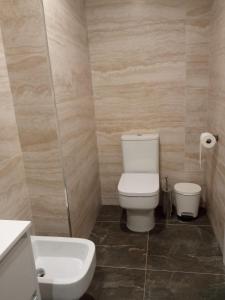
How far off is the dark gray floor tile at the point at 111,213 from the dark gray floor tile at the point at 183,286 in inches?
30.7

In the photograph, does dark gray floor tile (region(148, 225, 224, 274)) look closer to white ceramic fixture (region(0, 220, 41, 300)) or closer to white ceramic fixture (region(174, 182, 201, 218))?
white ceramic fixture (region(174, 182, 201, 218))

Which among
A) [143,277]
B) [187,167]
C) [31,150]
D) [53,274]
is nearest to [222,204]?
[187,167]

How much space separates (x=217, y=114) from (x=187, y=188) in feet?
2.55

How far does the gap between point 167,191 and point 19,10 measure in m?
1.98

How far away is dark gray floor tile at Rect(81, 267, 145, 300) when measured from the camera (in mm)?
1622

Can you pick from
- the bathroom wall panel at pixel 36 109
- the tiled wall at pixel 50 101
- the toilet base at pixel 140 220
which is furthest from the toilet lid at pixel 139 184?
the bathroom wall panel at pixel 36 109

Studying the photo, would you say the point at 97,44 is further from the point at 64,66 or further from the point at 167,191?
the point at 167,191

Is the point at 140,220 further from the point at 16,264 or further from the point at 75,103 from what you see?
the point at 16,264

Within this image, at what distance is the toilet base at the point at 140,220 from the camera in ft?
7.25

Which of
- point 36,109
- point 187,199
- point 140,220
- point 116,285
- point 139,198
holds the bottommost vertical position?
point 116,285

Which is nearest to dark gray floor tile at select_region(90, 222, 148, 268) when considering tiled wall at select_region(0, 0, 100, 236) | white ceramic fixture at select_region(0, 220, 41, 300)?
tiled wall at select_region(0, 0, 100, 236)

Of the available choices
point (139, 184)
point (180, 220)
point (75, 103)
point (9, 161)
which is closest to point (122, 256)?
point (139, 184)

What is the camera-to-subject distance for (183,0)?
2115 mm

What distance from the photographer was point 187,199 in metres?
2.32
